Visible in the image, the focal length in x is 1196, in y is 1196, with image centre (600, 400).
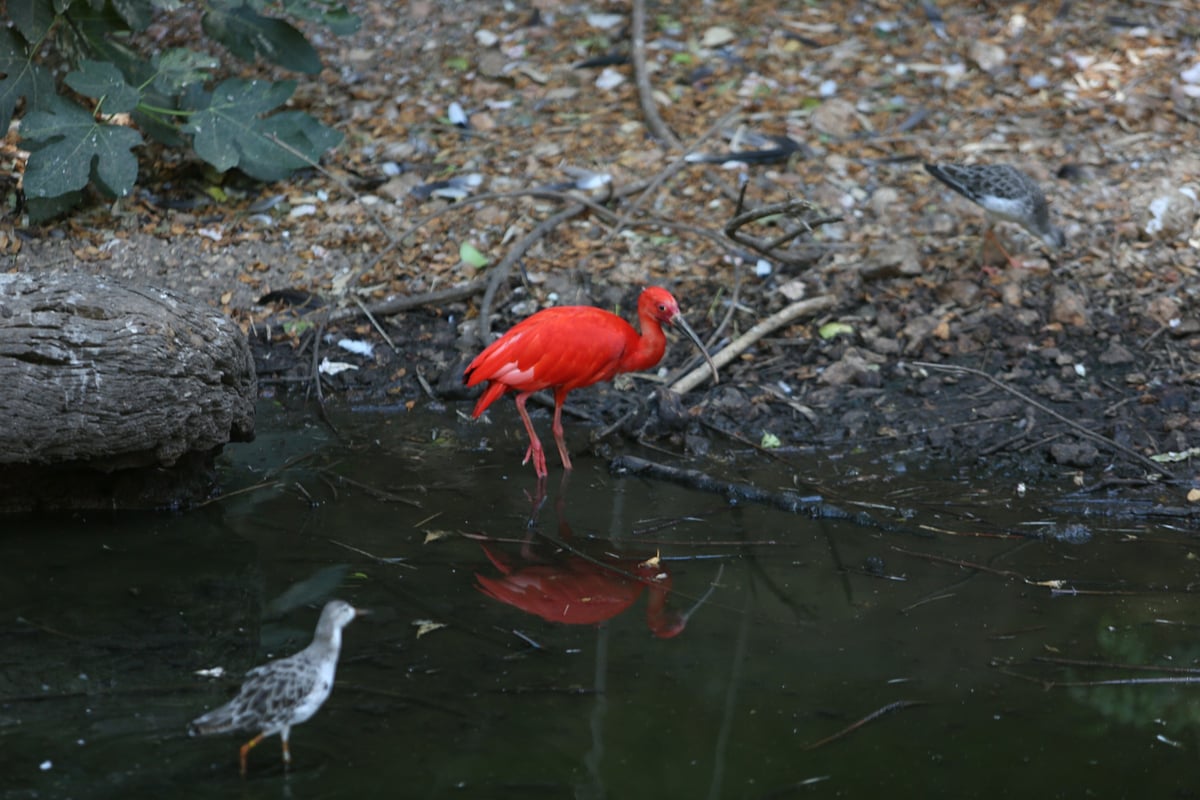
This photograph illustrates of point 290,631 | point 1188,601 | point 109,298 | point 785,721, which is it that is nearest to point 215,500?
point 109,298

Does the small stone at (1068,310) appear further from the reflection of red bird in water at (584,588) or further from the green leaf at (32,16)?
the green leaf at (32,16)

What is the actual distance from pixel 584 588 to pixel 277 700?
1.55 meters

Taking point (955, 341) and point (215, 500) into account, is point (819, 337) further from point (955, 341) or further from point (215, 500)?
point (215, 500)

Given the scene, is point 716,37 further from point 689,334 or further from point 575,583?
point 575,583

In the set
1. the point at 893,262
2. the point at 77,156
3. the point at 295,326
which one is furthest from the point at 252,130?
the point at 893,262

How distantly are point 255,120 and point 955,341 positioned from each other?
14.2 feet

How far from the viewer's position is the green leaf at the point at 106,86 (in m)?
6.64

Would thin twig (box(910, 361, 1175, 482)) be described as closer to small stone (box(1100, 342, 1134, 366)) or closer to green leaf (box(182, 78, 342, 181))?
small stone (box(1100, 342, 1134, 366))

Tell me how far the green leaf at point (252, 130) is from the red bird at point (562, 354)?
7.85 ft

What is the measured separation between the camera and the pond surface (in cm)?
330

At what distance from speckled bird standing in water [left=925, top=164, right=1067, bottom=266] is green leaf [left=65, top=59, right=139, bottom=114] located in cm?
476

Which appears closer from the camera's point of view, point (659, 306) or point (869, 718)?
point (869, 718)

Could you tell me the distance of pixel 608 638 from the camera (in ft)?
13.3

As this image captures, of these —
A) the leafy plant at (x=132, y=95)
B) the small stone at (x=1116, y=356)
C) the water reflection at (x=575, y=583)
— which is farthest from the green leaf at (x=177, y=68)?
the small stone at (x=1116, y=356)
